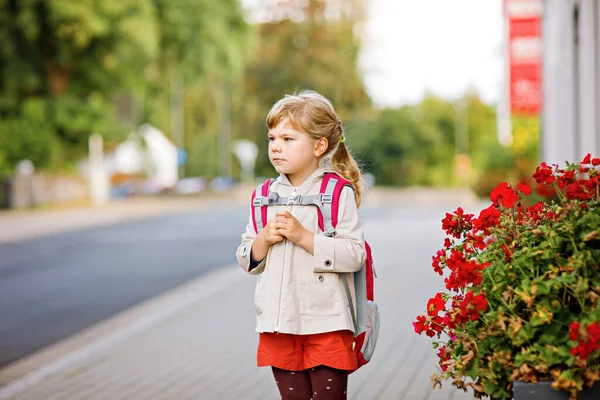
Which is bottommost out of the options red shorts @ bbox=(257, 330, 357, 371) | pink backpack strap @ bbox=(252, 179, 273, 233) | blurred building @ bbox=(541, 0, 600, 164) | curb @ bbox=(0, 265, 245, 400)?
curb @ bbox=(0, 265, 245, 400)

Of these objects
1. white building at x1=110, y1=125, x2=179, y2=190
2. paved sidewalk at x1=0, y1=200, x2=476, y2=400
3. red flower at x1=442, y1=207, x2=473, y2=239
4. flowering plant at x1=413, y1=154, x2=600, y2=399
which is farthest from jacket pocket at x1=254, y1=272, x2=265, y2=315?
white building at x1=110, y1=125, x2=179, y2=190

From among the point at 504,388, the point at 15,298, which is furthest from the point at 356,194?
the point at 15,298

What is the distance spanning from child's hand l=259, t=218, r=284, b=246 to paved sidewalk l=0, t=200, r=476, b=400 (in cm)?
260

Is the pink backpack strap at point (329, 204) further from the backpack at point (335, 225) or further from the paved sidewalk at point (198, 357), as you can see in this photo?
the paved sidewalk at point (198, 357)

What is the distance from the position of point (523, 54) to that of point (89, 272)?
1663 cm

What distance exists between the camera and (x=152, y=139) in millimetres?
89312

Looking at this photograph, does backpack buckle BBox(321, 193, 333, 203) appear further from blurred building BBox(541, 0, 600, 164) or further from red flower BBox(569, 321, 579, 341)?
blurred building BBox(541, 0, 600, 164)

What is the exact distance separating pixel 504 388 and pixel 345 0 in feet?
235

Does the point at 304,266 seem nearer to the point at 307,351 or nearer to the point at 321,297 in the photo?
the point at 321,297

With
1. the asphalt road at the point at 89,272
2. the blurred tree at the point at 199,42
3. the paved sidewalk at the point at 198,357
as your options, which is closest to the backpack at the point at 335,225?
the paved sidewalk at the point at 198,357

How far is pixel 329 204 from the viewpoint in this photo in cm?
372

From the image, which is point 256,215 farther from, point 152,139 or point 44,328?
point 152,139

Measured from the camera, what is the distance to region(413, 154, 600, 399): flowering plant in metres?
3.16

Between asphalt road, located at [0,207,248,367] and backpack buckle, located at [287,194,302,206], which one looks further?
asphalt road, located at [0,207,248,367]
